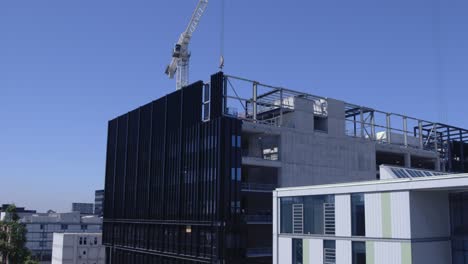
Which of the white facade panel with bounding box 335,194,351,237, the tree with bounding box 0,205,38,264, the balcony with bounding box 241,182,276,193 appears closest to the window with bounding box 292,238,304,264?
the white facade panel with bounding box 335,194,351,237

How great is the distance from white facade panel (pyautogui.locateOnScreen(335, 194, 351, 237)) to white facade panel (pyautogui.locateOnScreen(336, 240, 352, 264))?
→ 64 cm

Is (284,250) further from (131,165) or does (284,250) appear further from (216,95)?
(131,165)

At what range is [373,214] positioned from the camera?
3594 centimetres

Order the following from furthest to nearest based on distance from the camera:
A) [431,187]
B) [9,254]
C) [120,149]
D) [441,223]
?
[120,149]
[9,254]
[441,223]
[431,187]

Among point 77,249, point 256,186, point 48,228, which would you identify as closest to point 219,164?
point 256,186

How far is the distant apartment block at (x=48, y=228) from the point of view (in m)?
148

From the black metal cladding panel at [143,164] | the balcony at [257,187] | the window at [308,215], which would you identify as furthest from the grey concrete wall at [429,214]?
the black metal cladding panel at [143,164]

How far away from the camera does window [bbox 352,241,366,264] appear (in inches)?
1425

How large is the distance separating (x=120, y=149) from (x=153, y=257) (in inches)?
851

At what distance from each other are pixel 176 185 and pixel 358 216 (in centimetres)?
3321

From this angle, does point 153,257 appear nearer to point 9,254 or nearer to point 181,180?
point 181,180

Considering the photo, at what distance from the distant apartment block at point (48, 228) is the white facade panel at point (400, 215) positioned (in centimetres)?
13132

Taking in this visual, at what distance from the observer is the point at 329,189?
39.3 m

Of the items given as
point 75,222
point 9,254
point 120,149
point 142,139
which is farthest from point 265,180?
point 75,222
